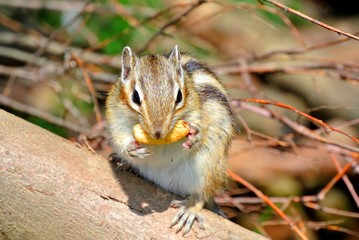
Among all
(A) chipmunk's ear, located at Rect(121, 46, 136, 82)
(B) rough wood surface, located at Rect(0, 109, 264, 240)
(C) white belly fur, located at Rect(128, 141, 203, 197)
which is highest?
(A) chipmunk's ear, located at Rect(121, 46, 136, 82)

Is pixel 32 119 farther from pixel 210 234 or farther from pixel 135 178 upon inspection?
pixel 210 234

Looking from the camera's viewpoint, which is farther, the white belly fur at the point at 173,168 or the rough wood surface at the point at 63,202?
the white belly fur at the point at 173,168

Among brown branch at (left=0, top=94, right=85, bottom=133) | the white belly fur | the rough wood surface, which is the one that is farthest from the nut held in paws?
brown branch at (left=0, top=94, right=85, bottom=133)

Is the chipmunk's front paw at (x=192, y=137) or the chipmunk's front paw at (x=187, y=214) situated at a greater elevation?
the chipmunk's front paw at (x=192, y=137)

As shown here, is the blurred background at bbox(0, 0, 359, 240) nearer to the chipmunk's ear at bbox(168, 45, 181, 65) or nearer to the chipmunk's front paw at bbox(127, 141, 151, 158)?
the chipmunk's front paw at bbox(127, 141, 151, 158)

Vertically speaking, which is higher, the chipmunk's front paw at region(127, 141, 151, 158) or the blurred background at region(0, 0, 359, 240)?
the chipmunk's front paw at region(127, 141, 151, 158)

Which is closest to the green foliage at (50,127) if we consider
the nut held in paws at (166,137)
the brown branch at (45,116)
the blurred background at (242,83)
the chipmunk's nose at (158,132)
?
the blurred background at (242,83)

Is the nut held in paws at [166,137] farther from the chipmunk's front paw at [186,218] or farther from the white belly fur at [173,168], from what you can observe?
the chipmunk's front paw at [186,218]
